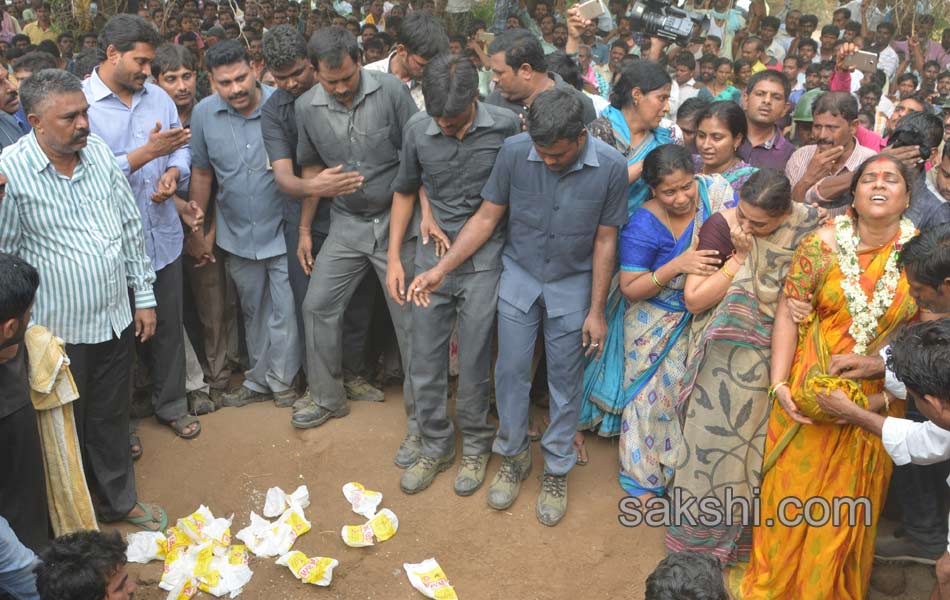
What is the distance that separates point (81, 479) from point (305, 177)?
193cm

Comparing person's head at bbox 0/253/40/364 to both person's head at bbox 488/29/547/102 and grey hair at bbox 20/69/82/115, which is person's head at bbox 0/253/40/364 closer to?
grey hair at bbox 20/69/82/115

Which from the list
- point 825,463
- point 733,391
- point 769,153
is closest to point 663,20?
point 769,153

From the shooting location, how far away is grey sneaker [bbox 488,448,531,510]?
13.0ft

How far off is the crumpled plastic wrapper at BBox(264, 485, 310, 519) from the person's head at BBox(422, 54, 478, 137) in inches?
77.3

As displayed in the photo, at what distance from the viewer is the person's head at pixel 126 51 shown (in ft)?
13.3

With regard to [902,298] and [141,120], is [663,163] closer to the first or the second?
[902,298]

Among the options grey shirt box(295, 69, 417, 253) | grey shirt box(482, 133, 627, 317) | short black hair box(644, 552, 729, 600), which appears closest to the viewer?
short black hair box(644, 552, 729, 600)

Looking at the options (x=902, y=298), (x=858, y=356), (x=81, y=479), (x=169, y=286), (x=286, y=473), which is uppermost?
(x=902, y=298)

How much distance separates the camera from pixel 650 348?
390cm

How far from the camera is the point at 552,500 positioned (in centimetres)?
393

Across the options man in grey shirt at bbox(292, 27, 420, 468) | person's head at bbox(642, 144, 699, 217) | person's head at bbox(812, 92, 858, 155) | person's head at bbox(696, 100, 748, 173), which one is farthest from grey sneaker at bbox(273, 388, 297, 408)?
person's head at bbox(812, 92, 858, 155)

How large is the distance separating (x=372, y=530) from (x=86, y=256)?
177 centimetres

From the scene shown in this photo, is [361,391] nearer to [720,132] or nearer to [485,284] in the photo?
[485,284]

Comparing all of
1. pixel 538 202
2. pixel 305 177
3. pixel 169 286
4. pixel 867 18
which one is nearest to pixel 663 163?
pixel 538 202
